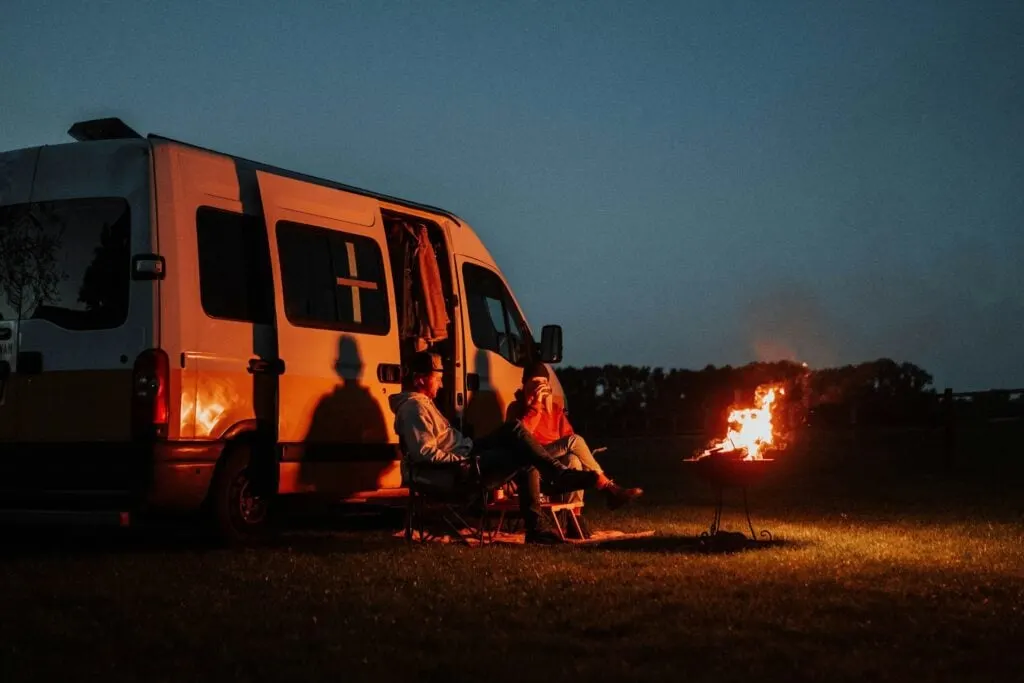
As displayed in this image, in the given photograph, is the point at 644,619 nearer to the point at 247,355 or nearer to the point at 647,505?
the point at 247,355

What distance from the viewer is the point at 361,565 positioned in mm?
8117

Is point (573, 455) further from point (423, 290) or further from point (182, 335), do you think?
point (182, 335)

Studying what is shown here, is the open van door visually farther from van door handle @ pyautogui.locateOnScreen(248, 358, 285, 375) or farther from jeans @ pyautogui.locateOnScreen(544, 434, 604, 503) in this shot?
jeans @ pyautogui.locateOnScreen(544, 434, 604, 503)

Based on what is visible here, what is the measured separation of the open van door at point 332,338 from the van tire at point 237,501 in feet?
0.94

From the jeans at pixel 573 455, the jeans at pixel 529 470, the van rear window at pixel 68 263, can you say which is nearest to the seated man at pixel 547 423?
the jeans at pixel 573 455

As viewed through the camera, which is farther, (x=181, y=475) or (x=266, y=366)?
(x=266, y=366)

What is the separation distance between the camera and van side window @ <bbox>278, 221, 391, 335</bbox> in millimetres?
9250

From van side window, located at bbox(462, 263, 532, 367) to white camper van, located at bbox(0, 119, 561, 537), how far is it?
1248 mm

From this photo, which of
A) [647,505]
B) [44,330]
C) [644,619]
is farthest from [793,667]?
[647,505]

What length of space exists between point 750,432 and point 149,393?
427cm

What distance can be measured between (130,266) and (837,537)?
18.3 feet

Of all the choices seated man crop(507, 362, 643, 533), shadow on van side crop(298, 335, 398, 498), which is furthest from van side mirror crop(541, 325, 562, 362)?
shadow on van side crop(298, 335, 398, 498)

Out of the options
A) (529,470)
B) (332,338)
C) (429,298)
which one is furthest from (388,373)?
(529,470)

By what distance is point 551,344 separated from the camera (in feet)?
38.4
